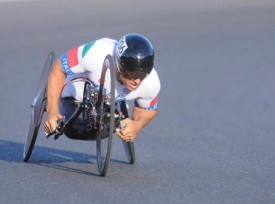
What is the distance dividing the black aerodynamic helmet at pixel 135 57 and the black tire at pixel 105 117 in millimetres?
111

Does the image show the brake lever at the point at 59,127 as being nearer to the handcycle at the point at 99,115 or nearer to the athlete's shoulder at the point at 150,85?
the handcycle at the point at 99,115

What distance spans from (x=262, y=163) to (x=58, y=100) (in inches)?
84.1

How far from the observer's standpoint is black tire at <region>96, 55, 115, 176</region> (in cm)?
671

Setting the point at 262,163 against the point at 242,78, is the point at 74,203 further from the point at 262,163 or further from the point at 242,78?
the point at 242,78

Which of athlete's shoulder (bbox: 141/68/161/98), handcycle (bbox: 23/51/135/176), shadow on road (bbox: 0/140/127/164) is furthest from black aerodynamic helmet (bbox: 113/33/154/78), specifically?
shadow on road (bbox: 0/140/127/164)

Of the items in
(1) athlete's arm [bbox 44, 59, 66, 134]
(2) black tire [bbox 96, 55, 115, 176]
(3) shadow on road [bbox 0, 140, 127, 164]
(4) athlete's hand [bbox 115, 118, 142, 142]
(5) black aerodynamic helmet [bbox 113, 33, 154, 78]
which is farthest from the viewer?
(3) shadow on road [bbox 0, 140, 127, 164]

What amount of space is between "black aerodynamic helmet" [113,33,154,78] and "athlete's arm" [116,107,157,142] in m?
0.46

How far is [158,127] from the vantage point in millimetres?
11109

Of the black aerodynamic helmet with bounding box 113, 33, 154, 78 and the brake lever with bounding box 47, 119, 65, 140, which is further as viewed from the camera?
the brake lever with bounding box 47, 119, 65, 140

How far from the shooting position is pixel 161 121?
11562mm

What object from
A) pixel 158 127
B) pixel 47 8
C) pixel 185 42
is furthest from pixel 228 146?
pixel 47 8

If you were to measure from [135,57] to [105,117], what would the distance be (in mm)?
531

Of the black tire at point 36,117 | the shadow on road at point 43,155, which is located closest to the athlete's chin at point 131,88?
the black tire at point 36,117

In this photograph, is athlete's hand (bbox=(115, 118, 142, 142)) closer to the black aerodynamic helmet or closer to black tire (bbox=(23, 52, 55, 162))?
the black aerodynamic helmet
